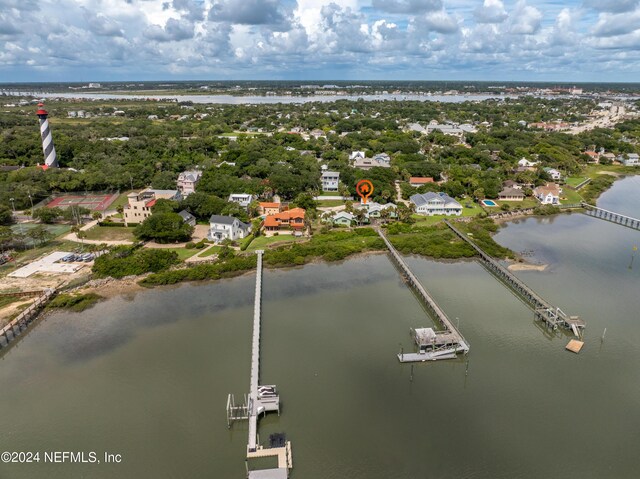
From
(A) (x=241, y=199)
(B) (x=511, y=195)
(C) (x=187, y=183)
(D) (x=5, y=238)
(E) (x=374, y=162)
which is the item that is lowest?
(B) (x=511, y=195)

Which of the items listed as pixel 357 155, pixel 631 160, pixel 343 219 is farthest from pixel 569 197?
pixel 343 219

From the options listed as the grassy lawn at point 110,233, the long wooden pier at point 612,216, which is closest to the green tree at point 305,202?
the grassy lawn at point 110,233

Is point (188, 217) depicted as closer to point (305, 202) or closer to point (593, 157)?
point (305, 202)

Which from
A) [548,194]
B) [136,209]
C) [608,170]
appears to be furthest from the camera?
[608,170]

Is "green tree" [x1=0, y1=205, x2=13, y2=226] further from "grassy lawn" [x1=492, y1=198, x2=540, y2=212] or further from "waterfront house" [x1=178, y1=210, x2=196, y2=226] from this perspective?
"grassy lawn" [x1=492, y1=198, x2=540, y2=212]

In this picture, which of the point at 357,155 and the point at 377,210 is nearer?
the point at 377,210
